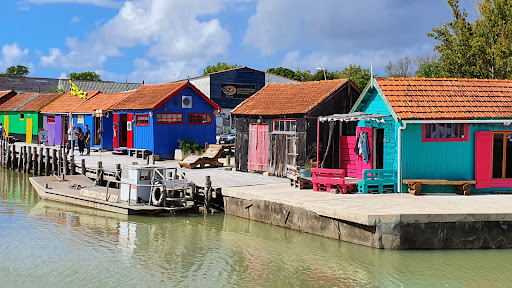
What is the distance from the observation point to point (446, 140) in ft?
65.3

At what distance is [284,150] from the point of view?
25359 mm

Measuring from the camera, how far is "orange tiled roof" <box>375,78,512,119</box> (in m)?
19.8

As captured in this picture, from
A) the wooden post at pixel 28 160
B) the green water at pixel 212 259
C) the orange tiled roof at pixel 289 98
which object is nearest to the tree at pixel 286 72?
the wooden post at pixel 28 160

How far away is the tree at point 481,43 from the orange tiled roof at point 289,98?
12.9 m

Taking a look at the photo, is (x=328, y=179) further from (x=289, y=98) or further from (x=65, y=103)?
(x=65, y=103)

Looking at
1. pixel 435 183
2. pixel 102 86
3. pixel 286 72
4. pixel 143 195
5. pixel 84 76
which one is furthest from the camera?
pixel 84 76

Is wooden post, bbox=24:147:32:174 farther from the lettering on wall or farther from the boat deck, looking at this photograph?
the lettering on wall

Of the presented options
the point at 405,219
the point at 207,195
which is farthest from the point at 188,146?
the point at 405,219

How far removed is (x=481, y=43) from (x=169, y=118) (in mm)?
17512

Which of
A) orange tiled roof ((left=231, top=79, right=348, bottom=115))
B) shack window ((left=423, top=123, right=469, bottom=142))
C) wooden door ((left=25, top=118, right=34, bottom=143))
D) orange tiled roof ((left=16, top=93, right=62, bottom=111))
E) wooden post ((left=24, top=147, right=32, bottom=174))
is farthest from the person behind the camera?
wooden door ((left=25, top=118, right=34, bottom=143))

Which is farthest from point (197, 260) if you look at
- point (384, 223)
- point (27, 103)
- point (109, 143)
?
point (27, 103)

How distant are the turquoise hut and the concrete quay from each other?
1.01 meters

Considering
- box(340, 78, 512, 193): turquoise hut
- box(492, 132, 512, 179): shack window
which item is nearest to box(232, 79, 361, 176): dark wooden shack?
box(340, 78, 512, 193): turquoise hut

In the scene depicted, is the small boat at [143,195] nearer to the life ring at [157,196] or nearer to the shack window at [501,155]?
the life ring at [157,196]
